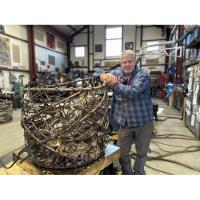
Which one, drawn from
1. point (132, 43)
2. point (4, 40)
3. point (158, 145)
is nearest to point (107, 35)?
point (132, 43)

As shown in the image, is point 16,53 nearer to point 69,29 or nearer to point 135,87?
point 69,29

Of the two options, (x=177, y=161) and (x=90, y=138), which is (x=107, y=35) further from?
(x=90, y=138)

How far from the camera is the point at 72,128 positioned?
2.64ft

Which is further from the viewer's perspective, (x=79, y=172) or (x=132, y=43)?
(x=132, y=43)

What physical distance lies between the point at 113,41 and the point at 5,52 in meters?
6.31

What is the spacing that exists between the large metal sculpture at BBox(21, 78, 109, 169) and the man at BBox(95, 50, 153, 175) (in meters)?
0.52

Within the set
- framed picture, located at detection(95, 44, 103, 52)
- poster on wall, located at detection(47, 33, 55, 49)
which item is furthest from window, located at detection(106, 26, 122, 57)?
poster on wall, located at detection(47, 33, 55, 49)

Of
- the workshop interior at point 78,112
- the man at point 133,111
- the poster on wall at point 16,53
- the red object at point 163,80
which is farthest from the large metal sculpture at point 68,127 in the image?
the red object at point 163,80

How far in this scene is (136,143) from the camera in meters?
1.63

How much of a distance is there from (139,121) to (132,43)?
32.0 feet

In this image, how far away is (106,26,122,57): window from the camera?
10.6m

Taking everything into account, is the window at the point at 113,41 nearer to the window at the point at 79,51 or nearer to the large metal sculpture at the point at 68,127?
the window at the point at 79,51

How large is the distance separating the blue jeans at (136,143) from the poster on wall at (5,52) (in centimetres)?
595

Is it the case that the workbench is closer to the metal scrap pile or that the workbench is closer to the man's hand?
the man's hand
